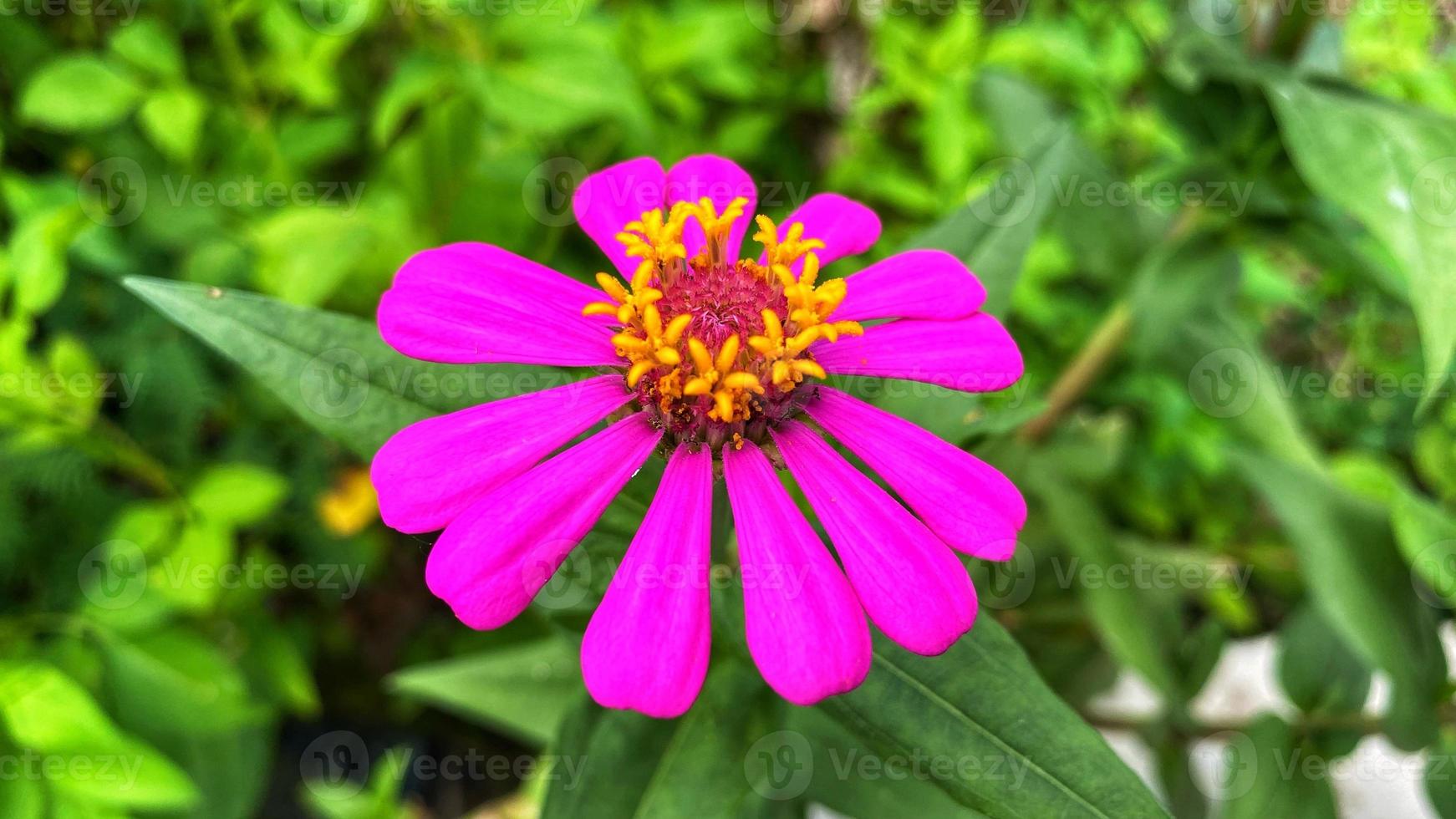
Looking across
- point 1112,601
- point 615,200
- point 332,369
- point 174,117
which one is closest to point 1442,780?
point 1112,601

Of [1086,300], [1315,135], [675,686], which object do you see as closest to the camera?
[675,686]

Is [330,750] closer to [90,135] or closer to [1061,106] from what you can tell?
[90,135]

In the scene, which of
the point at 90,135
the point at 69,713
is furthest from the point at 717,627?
the point at 90,135

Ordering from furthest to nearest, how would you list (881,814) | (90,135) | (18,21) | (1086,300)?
(1086,300)
(90,135)
(18,21)
(881,814)

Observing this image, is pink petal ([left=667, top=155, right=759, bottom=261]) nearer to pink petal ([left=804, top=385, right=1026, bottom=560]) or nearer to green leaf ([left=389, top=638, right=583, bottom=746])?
pink petal ([left=804, top=385, right=1026, bottom=560])

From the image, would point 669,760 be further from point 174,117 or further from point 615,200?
point 174,117

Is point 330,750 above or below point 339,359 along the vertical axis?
below

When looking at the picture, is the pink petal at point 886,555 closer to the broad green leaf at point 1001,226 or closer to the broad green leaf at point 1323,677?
the broad green leaf at point 1001,226

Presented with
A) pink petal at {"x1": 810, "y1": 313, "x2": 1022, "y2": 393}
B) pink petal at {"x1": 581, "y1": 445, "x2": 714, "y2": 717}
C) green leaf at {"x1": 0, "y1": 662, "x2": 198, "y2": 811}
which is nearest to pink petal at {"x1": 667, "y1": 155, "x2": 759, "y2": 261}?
pink petal at {"x1": 810, "y1": 313, "x2": 1022, "y2": 393}
